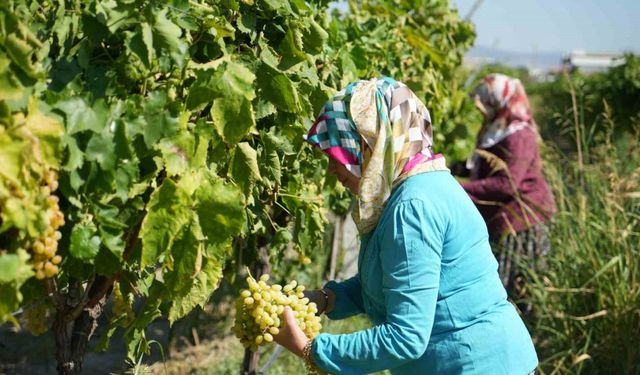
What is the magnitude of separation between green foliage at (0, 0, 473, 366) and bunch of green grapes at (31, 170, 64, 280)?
33 mm

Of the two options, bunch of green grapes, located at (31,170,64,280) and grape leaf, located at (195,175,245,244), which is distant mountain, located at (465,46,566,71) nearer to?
grape leaf, located at (195,175,245,244)

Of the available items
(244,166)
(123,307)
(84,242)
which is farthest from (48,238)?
(123,307)

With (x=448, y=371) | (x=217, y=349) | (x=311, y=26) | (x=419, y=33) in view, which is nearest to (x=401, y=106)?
(x=311, y=26)

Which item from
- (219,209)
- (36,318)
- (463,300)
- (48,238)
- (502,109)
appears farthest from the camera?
(502,109)

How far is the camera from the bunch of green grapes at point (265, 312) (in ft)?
6.55

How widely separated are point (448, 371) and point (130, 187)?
985mm

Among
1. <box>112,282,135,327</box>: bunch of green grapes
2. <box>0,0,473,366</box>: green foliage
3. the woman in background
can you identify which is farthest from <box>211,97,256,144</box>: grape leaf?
the woman in background

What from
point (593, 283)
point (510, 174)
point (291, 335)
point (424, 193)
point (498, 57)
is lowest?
point (498, 57)

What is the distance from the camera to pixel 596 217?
177 inches

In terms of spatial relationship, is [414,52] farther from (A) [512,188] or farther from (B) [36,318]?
(B) [36,318]

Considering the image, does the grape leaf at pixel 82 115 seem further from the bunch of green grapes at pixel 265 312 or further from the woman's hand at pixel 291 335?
the woman's hand at pixel 291 335

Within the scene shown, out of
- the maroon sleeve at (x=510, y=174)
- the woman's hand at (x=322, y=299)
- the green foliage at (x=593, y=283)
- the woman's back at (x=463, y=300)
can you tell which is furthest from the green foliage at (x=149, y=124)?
the maroon sleeve at (x=510, y=174)

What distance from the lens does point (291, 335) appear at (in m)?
2.04

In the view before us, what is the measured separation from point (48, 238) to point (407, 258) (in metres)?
0.83
